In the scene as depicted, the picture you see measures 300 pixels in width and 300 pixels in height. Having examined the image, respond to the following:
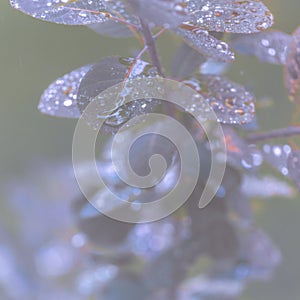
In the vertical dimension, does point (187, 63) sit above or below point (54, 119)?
above

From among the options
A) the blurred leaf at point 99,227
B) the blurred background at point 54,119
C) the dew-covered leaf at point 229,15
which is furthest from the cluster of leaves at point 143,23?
the blurred background at point 54,119

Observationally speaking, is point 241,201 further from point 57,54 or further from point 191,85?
point 57,54

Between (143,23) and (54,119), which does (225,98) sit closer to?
(143,23)

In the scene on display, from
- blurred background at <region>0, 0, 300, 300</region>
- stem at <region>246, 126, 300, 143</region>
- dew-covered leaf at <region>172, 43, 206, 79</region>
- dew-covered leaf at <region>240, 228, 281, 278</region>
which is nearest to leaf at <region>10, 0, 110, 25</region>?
dew-covered leaf at <region>172, 43, 206, 79</region>

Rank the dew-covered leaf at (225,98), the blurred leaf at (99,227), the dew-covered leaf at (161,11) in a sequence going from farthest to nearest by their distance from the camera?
the blurred leaf at (99,227) < the dew-covered leaf at (225,98) < the dew-covered leaf at (161,11)

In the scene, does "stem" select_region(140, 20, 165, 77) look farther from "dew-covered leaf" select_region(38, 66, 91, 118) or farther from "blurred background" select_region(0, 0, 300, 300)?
"blurred background" select_region(0, 0, 300, 300)

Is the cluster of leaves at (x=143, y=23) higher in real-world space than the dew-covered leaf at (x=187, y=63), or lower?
higher

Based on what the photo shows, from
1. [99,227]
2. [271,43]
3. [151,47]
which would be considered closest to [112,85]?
[151,47]

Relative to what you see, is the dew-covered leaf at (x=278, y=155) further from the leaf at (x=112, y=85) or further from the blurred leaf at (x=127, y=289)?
the blurred leaf at (x=127, y=289)

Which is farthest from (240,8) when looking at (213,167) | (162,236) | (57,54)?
(57,54)
